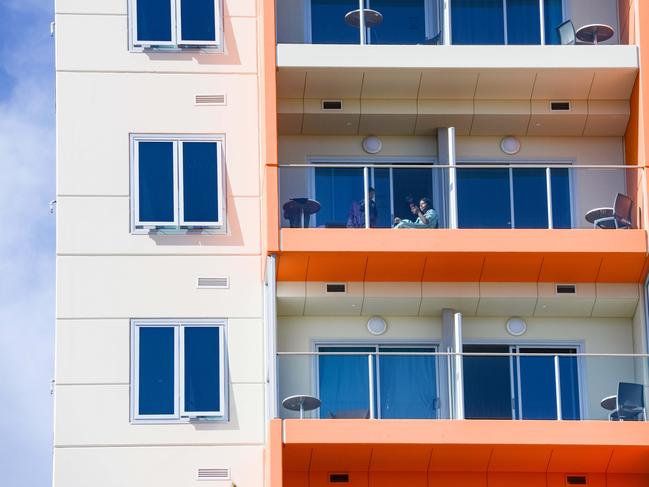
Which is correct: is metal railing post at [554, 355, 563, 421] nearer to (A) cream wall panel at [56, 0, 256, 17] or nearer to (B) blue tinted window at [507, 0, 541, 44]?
(B) blue tinted window at [507, 0, 541, 44]

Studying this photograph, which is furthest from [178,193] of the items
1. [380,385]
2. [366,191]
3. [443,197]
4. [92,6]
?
[380,385]

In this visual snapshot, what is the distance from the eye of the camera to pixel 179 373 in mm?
29125

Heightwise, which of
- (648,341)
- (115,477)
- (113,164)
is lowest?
(115,477)

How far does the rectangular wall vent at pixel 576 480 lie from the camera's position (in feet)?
95.2

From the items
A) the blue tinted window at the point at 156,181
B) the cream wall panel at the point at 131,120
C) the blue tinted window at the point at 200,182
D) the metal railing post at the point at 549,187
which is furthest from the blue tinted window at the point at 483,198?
the blue tinted window at the point at 156,181

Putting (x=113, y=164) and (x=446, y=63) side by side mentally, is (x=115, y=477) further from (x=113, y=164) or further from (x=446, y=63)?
(x=446, y=63)

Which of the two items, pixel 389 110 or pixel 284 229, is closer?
pixel 284 229

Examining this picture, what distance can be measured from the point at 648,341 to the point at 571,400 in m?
2.01

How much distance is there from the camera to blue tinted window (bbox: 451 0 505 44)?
31.0 metres

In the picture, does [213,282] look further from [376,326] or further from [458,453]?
[458,453]

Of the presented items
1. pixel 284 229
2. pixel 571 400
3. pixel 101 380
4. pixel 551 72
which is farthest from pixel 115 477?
pixel 551 72

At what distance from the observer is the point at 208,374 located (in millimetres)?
29250

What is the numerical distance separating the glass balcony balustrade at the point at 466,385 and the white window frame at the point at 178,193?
2.85 metres

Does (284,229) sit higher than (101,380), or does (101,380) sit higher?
(284,229)
